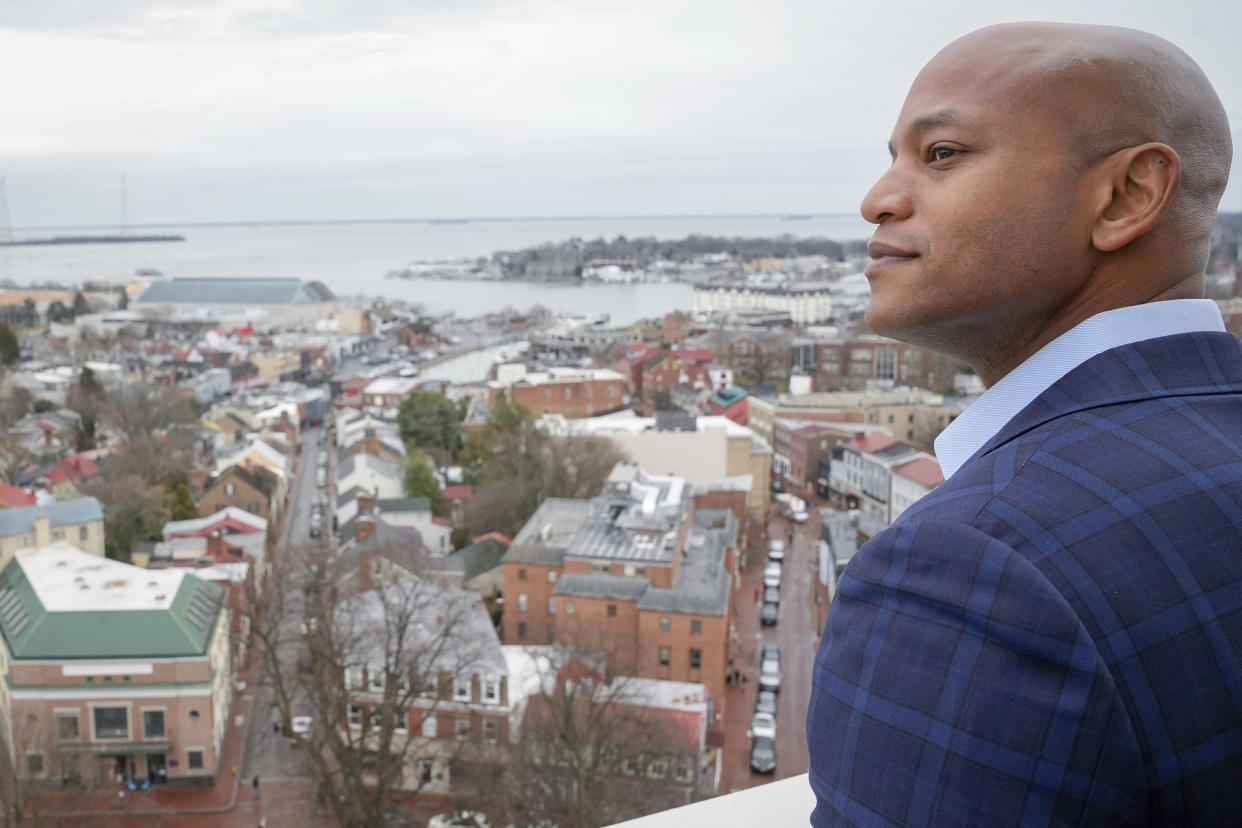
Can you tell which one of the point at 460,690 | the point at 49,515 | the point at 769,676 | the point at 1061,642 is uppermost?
the point at 1061,642

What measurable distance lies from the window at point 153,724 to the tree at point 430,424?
6134mm

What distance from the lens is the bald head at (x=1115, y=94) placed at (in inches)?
15.9

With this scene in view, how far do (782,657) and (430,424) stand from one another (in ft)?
19.8

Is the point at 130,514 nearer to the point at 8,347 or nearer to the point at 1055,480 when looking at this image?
the point at 1055,480

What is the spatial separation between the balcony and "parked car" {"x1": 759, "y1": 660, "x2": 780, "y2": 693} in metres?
5.64

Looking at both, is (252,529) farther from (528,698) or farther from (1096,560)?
(1096,560)

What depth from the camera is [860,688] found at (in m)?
0.36

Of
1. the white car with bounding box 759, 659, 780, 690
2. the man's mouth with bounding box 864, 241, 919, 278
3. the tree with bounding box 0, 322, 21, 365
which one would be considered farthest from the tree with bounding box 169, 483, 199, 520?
the tree with bounding box 0, 322, 21, 365

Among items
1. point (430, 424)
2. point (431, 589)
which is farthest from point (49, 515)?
point (430, 424)

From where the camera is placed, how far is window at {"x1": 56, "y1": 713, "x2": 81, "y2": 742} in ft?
17.7

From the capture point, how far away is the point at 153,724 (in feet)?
18.2

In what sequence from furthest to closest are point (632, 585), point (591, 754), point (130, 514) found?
point (130, 514) < point (632, 585) < point (591, 754)

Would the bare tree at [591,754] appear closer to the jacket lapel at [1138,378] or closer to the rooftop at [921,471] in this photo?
the rooftop at [921,471]

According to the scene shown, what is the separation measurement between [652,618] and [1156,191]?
5.72 m
